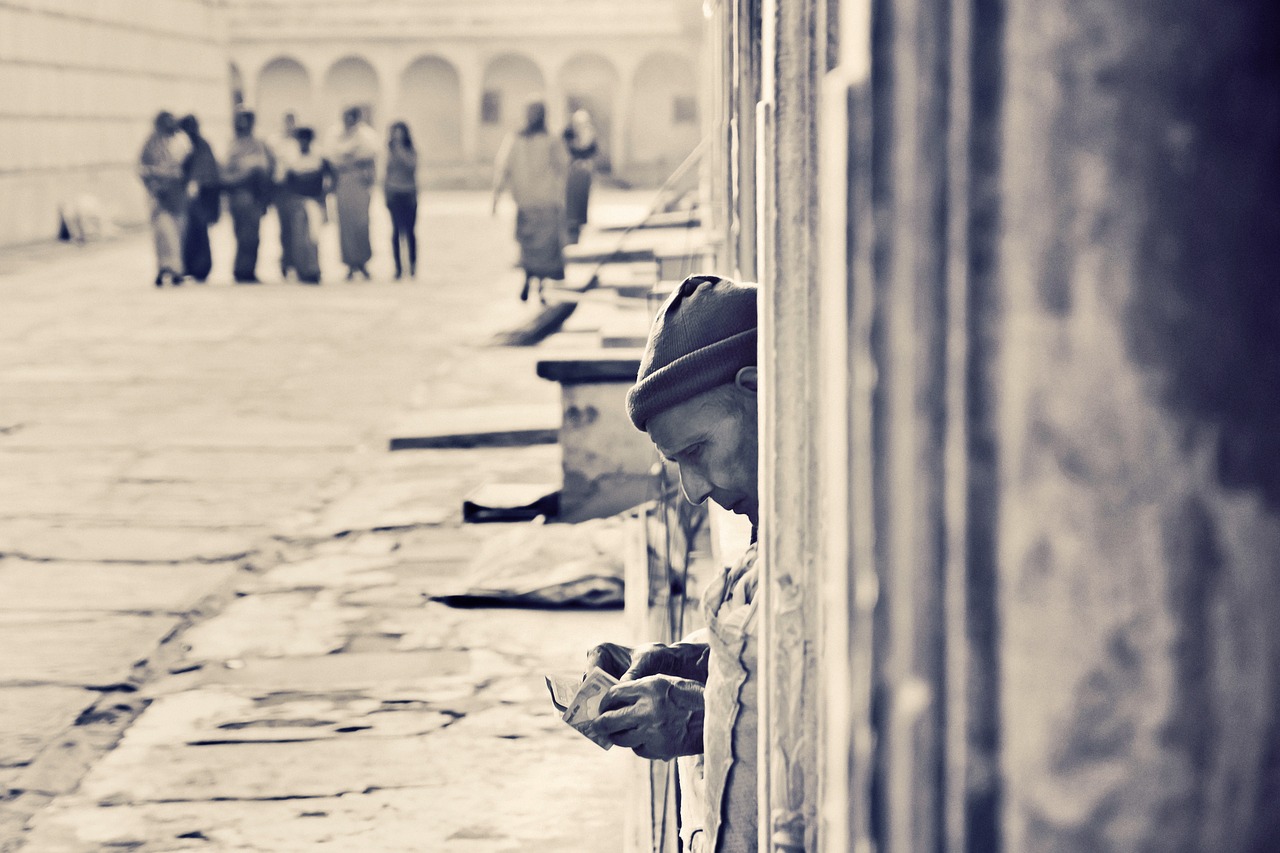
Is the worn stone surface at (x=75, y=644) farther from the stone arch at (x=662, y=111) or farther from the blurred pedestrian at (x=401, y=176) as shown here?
the stone arch at (x=662, y=111)

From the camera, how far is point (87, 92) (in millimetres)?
24578

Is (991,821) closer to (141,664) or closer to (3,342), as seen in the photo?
(141,664)

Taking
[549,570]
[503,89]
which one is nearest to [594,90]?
[503,89]

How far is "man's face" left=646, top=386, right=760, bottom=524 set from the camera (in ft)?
6.74

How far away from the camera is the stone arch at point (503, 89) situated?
4272 centimetres

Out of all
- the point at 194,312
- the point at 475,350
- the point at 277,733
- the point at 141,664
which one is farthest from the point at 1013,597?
the point at 194,312

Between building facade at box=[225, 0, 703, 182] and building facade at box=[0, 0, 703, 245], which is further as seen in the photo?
building facade at box=[225, 0, 703, 182]

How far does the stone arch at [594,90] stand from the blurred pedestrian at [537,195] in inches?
1068

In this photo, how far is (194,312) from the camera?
14.4 metres

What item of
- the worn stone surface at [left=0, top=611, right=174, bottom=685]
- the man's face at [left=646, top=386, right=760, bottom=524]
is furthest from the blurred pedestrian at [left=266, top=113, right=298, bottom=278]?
the man's face at [left=646, top=386, right=760, bottom=524]

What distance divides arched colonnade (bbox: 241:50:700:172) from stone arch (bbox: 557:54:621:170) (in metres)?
0.03

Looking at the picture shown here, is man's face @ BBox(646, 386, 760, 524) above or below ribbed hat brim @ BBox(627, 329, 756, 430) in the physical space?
below

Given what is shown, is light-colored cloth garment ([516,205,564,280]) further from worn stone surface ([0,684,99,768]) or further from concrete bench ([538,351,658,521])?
worn stone surface ([0,684,99,768])

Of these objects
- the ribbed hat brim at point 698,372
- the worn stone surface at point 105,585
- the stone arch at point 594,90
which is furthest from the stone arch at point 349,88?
the ribbed hat brim at point 698,372
